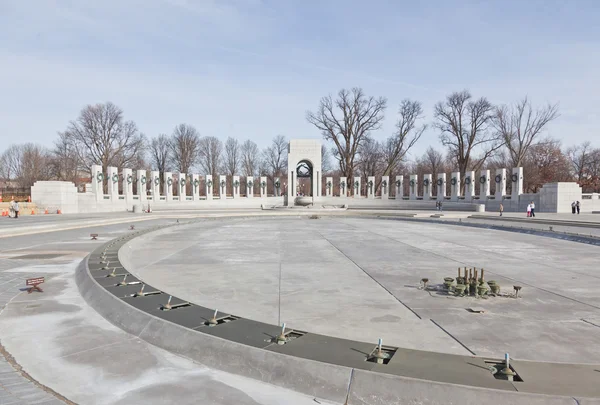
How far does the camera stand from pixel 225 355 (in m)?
4.99

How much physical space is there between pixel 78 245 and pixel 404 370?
1578 cm

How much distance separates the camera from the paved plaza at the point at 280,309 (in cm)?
452

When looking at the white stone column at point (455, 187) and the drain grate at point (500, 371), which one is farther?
the white stone column at point (455, 187)

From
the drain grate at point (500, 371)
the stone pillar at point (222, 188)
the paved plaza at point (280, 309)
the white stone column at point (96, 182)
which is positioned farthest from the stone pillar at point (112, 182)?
the drain grate at point (500, 371)

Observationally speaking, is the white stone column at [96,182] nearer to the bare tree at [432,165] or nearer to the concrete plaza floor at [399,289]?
the concrete plaza floor at [399,289]

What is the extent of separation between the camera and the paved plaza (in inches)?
178

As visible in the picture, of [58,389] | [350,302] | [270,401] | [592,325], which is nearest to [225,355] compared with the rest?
[270,401]

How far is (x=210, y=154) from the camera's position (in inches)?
3558

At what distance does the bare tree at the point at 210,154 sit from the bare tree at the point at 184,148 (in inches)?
150

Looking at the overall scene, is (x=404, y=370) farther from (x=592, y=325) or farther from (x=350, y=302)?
(x=592, y=325)

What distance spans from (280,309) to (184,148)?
75.7 meters

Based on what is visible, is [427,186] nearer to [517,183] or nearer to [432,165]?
[517,183]

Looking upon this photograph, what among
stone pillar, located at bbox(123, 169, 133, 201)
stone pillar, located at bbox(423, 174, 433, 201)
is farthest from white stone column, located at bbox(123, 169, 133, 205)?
stone pillar, located at bbox(423, 174, 433, 201)

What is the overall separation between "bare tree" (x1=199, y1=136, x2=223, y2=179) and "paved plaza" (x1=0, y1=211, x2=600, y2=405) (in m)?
75.0
